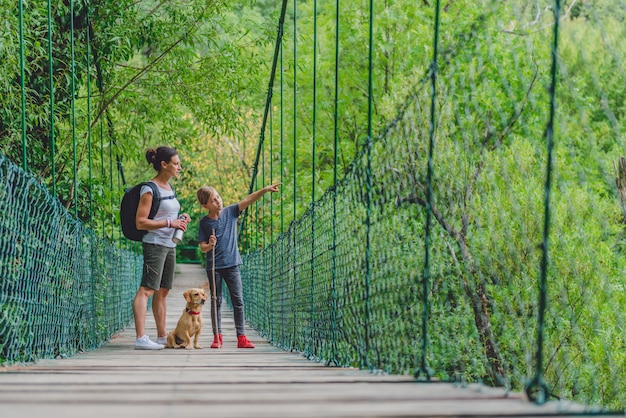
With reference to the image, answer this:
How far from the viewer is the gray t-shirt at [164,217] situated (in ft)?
12.5

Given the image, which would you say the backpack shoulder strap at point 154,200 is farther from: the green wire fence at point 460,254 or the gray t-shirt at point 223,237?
the green wire fence at point 460,254

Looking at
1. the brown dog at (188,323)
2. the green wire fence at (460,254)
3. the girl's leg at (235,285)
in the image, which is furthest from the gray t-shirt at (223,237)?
the green wire fence at (460,254)

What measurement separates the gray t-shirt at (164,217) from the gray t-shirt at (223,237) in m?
0.38

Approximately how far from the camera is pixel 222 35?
7.83 metres

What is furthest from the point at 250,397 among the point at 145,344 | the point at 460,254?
the point at 460,254

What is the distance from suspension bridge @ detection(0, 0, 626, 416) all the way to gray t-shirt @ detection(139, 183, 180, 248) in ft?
1.07

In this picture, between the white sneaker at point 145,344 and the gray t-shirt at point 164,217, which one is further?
the white sneaker at point 145,344

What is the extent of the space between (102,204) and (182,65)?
169cm

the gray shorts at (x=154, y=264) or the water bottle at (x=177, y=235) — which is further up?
the water bottle at (x=177, y=235)

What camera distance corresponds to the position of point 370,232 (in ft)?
13.1

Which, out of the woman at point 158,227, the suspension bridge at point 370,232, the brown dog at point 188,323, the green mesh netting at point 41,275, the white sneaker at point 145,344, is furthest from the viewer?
the brown dog at point 188,323

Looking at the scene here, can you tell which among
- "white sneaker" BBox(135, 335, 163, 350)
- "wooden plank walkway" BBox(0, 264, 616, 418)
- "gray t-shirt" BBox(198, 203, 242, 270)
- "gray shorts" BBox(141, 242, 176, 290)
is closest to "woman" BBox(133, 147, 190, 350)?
"gray shorts" BBox(141, 242, 176, 290)

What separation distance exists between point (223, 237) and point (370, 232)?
2.59 ft

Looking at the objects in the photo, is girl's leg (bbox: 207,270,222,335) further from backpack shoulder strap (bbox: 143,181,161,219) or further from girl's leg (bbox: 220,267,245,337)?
backpack shoulder strap (bbox: 143,181,161,219)
